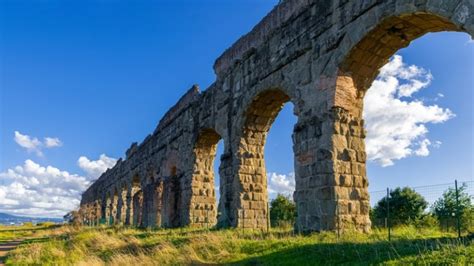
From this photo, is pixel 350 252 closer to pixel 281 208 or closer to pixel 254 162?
pixel 254 162

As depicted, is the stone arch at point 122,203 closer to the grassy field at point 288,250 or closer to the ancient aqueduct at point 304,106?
the ancient aqueduct at point 304,106

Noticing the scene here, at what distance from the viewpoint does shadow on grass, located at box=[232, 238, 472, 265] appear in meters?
5.94

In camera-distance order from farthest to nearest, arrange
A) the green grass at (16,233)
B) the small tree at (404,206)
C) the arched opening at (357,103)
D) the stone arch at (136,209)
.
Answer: the small tree at (404,206) → the green grass at (16,233) → the stone arch at (136,209) → the arched opening at (357,103)

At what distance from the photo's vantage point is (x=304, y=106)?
10.2 metres

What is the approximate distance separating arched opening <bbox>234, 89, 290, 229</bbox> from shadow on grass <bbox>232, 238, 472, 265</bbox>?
539 cm

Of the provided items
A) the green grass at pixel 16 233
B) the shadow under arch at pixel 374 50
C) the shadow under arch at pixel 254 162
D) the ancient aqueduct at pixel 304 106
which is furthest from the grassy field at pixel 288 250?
the green grass at pixel 16 233

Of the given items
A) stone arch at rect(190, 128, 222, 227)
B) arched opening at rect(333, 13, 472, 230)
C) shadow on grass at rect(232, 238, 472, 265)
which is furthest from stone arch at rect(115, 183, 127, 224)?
shadow on grass at rect(232, 238, 472, 265)

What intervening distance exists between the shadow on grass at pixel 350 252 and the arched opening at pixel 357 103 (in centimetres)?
180

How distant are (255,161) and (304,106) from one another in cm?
371

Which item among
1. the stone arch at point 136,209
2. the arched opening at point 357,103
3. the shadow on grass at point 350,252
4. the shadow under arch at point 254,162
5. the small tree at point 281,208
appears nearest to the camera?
the shadow on grass at point 350,252

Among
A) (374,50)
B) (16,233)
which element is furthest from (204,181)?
(16,233)

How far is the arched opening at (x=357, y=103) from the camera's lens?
28.1ft

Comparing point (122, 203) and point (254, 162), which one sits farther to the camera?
point (122, 203)

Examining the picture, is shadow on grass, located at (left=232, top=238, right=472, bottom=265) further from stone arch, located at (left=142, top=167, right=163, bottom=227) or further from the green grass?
the green grass
